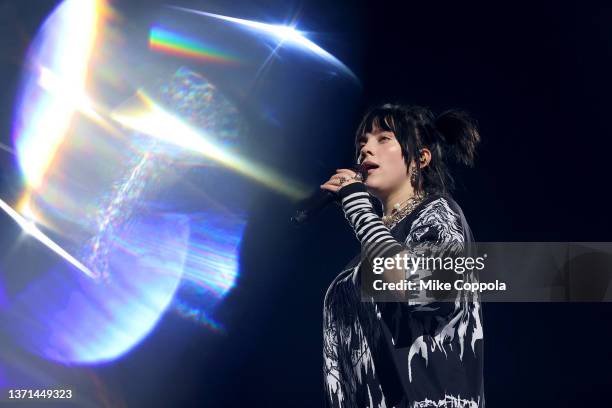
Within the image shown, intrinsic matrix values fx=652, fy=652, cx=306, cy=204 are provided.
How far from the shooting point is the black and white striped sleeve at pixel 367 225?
1.32 metres

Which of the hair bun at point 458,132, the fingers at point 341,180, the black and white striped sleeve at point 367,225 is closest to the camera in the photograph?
the black and white striped sleeve at point 367,225

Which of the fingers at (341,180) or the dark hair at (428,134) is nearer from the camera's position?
the fingers at (341,180)

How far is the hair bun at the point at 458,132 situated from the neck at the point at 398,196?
196 millimetres

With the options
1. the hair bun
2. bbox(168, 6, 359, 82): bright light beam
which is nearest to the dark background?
bbox(168, 6, 359, 82): bright light beam

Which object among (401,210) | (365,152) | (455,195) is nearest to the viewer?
(401,210)

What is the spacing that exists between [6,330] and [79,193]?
0.49 meters

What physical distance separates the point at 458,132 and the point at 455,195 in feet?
1.55

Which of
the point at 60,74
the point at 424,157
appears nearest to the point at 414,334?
the point at 424,157

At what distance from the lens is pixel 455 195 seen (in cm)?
212

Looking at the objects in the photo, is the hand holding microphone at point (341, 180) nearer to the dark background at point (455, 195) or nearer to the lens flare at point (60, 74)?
the dark background at point (455, 195)

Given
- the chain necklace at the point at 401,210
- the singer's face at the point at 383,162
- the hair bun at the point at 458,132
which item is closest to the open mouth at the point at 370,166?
the singer's face at the point at 383,162

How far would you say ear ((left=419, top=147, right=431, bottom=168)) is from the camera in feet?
5.34

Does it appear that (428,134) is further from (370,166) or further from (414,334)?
(414,334)

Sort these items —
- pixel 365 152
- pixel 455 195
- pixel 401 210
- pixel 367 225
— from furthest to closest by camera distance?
pixel 455 195 < pixel 365 152 < pixel 401 210 < pixel 367 225
